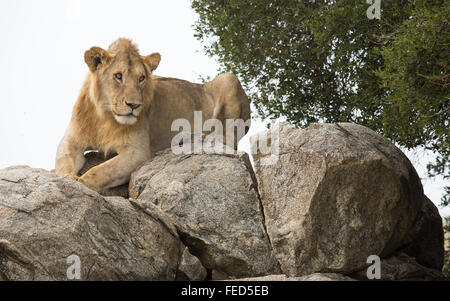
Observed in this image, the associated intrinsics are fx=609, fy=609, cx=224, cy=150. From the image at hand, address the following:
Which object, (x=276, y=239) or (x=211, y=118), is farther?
(x=211, y=118)

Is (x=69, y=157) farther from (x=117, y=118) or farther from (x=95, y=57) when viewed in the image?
(x=95, y=57)

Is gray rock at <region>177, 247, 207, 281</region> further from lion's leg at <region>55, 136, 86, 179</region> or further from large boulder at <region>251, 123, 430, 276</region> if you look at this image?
→ lion's leg at <region>55, 136, 86, 179</region>

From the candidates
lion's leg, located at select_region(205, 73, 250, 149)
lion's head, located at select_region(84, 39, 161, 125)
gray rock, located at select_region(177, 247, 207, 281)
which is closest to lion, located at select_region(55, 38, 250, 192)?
lion's head, located at select_region(84, 39, 161, 125)

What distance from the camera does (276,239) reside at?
7.16 metres

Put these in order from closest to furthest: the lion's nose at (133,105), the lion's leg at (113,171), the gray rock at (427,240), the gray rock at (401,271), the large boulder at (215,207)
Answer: the gray rock at (401,271)
the large boulder at (215,207)
the gray rock at (427,240)
the lion's leg at (113,171)
the lion's nose at (133,105)

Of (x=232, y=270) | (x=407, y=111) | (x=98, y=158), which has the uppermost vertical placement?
(x=407, y=111)


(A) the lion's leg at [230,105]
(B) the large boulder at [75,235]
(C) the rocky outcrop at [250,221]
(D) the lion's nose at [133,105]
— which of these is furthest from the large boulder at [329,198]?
(A) the lion's leg at [230,105]

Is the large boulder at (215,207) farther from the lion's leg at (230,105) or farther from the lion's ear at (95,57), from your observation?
the lion's leg at (230,105)

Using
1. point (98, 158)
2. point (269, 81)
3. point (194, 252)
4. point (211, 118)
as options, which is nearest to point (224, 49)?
point (269, 81)

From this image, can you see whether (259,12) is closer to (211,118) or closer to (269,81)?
(269,81)

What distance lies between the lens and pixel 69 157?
934 centimetres

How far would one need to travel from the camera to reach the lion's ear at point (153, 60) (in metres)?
9.57

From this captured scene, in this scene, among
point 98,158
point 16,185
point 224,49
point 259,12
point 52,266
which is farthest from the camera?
point 224,49
